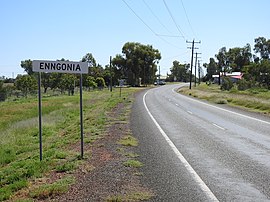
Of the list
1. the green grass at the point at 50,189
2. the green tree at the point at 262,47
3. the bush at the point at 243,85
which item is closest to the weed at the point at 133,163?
the green grass at the point at 50,189

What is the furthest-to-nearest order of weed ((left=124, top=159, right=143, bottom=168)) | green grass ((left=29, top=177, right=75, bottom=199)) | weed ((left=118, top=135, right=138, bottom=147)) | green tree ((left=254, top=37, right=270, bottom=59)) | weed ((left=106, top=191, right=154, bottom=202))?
green tree ((left=254, top=37, right=270, bottom=59)), weed ((left=118, top=135, right=138, bottom=147)), weed ((left=124, top=159, right=143, bottom=168)), green grass ((left=29, top=177, right=75, bottom=199)), weed ((left=106, top=191, right=154, bottom=202))

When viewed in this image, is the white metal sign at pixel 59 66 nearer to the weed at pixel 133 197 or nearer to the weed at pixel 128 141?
the weed at pixel 133 197

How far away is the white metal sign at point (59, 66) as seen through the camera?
917cm

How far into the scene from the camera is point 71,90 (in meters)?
84.4

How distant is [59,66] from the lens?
30.7 feet

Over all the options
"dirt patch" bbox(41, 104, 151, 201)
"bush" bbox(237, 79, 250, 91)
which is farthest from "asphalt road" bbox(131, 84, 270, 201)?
"bush" bbox(237, 79, 250, 91)

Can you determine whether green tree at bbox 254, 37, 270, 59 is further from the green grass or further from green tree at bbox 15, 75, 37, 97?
the green grass

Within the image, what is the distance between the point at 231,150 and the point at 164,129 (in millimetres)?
6040

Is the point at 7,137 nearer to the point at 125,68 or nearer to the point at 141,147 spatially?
the point at 141,147

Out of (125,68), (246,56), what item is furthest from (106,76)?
(246,56)

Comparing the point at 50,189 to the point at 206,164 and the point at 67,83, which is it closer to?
the point at 206,164

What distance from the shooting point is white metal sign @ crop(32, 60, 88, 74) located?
9.17 meters

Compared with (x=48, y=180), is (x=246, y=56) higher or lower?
higher

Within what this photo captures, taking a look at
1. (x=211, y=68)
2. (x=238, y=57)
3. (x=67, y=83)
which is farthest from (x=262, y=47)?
(x=67, y=83)
